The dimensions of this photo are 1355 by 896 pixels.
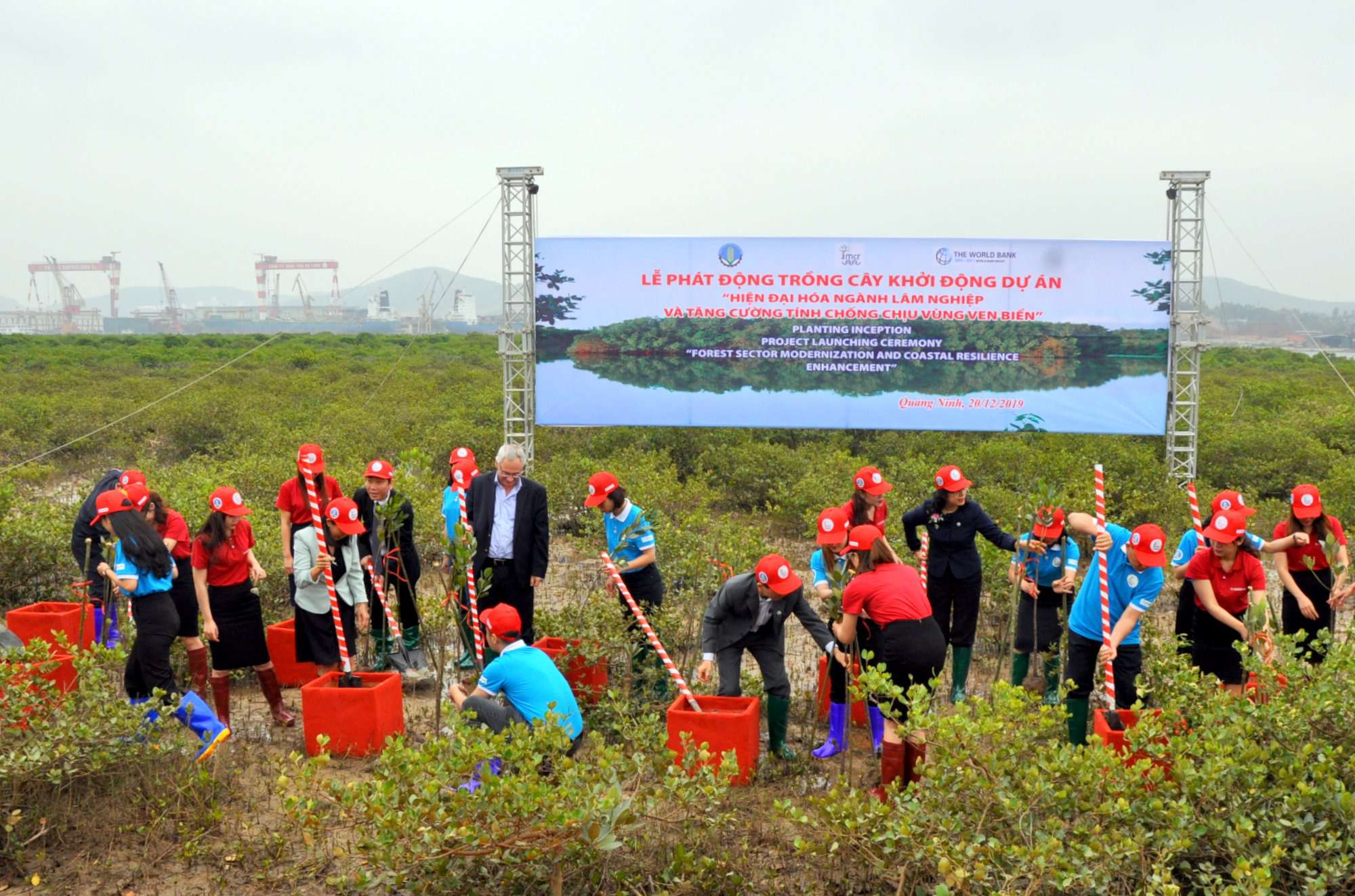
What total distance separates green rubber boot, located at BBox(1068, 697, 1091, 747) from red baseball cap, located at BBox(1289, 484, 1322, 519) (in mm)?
1697

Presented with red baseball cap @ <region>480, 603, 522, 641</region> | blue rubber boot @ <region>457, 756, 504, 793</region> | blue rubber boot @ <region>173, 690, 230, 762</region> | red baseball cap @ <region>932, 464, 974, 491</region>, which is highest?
red baseball cap @ <region>932, 464, 974, 491</region>

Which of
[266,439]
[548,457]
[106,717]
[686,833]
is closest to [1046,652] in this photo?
[686,833]

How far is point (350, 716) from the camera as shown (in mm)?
5367

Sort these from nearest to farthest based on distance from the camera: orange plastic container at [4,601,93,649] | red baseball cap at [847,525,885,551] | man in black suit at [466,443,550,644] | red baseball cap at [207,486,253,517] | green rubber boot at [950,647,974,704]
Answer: red baseball cap at [847,525,885,551] < red baseball cap at [207,486,253,517] < green rubber boot at [950,647,974,704] < man in black suit at [466,443,550,644] < orange plastic container at [4,601,93,649]

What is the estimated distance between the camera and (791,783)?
5.03 m

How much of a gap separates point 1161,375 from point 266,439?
1273 centimetres

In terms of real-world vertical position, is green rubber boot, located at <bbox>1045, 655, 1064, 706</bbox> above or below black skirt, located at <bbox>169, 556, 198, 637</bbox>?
below

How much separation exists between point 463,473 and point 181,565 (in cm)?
172

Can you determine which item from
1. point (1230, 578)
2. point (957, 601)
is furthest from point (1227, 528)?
point (957, 601)

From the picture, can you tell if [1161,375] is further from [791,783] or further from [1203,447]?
[791,783]

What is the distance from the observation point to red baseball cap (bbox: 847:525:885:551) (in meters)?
4.72

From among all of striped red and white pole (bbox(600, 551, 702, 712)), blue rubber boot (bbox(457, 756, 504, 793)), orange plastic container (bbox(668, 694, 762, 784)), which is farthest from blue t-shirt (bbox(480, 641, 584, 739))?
striped red and white pole (bbox(600, 551, 702, 712))

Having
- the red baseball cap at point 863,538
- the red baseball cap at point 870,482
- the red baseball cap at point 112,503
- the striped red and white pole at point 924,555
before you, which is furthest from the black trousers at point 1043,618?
the red baseball cap at point 112,503

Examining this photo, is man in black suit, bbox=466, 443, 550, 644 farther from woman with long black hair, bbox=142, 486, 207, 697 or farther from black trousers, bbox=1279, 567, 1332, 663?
black trousers, bbox=1279, 567, 1332, 663
